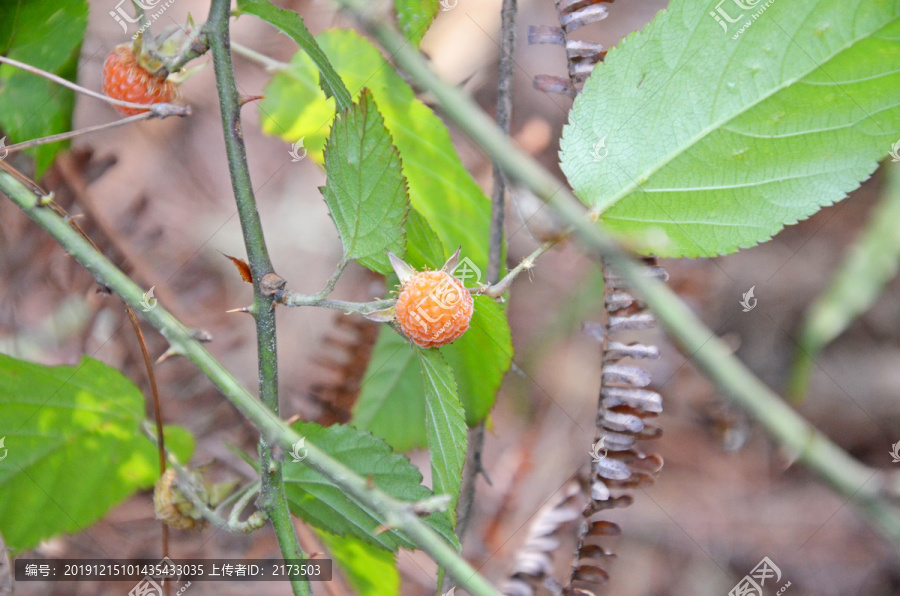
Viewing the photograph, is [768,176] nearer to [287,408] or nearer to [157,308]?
[157,308]

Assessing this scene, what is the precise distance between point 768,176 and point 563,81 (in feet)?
0.67

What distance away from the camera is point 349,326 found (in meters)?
1.06

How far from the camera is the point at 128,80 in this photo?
547 mm

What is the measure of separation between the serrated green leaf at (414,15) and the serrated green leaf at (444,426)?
14.8 inches

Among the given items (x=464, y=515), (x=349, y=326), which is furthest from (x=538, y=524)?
(x=349, y=326)

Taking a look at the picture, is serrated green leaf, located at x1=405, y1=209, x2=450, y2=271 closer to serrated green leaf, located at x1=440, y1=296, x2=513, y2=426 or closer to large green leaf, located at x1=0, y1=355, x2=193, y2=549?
serrated green leaf, located at x1=440, y1=296, x2=513, y2=426

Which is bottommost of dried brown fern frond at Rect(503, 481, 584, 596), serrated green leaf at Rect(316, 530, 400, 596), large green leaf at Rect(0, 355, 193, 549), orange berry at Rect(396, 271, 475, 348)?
dried brown fern frond at Rect(503, 481, 584, 596)

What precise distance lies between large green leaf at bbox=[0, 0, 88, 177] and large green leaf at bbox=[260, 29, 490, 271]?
283mm

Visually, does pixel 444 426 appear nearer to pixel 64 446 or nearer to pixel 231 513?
pixel 231 513

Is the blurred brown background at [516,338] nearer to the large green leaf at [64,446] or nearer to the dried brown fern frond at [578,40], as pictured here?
the large green leaf at [64,446]

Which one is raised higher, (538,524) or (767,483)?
(538,524)

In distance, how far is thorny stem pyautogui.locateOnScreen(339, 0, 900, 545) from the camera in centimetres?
27

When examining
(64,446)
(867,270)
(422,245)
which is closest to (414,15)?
(422,245)

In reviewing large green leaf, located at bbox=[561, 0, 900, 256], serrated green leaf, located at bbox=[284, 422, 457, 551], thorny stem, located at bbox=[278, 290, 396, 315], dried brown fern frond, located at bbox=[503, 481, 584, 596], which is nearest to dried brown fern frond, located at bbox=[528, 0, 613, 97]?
large green leaf, located at bbox=[561, 0, 900, 256]
